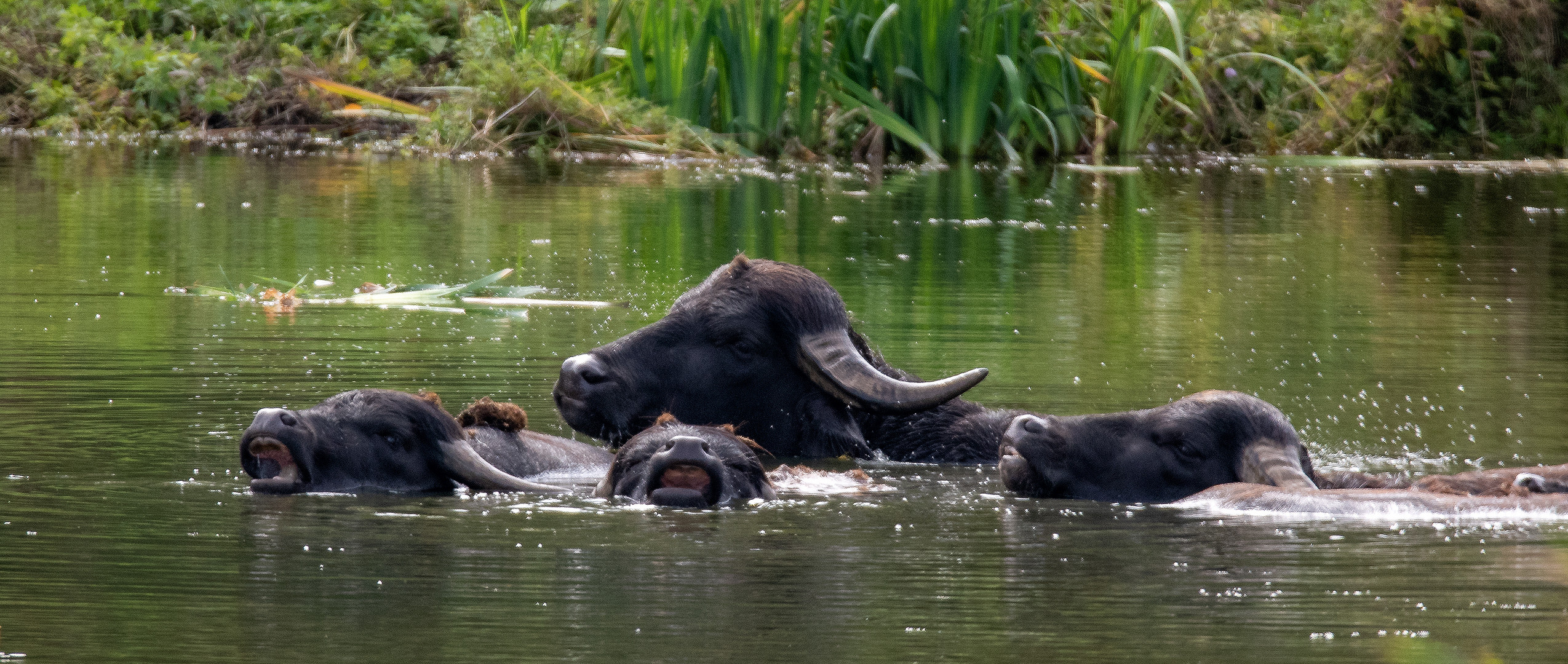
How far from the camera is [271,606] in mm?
5117

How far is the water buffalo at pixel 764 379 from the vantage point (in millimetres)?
7699

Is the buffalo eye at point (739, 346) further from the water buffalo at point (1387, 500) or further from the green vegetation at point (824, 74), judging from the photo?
the green vegetation at point (824, 74)

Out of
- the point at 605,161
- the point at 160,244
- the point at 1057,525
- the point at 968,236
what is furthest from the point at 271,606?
the point at 605,161

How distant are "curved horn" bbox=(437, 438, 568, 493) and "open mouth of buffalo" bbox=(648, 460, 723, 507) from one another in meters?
0.43

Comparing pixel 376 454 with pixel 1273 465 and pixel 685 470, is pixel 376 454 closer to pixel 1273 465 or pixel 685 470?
pixel 685 470

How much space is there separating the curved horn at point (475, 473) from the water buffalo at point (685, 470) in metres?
0.23

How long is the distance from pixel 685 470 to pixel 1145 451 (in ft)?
4.81

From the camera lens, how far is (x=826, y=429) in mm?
7945

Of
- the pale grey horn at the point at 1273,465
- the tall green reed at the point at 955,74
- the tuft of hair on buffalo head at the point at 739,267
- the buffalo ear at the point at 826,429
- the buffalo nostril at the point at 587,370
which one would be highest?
the tall green reed at the point at 955,74

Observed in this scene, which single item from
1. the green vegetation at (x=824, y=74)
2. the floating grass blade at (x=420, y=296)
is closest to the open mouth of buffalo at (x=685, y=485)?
the floating grass blade at (x=420, y=296)

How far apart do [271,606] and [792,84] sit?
68.5 ft

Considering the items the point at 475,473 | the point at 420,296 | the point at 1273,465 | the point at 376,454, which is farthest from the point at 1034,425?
the point at 420,296

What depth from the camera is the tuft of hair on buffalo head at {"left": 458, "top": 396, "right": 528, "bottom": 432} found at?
7449mm

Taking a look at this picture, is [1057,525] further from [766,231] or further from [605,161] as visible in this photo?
[605,161]
